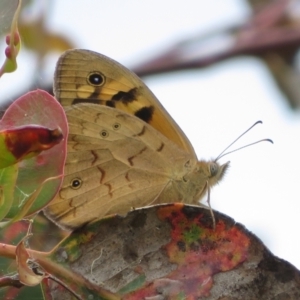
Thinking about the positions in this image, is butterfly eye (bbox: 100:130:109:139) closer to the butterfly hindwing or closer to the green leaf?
the butterfly hindwing

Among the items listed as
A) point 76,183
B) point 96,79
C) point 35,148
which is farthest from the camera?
point 96,79

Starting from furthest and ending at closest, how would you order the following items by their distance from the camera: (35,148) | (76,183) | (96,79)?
(96,79) < (76,183) < (35,148)

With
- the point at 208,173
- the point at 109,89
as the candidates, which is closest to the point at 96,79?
the point at 109,89

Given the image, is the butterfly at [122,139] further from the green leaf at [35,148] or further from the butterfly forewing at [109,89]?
Result: the green leaf at [35,148]

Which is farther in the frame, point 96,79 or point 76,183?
point 96,79

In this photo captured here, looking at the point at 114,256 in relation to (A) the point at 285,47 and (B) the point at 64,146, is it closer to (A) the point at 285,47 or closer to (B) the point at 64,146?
(B) the point at 64,146

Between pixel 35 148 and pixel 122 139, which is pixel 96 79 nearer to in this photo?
pixel 122 139

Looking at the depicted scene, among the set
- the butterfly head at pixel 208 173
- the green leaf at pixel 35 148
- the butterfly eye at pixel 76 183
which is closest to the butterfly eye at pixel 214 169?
the butterfly head at pixel 208 173

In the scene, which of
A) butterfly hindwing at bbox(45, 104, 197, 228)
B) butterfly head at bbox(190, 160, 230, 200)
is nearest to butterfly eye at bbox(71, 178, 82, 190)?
butterfly hindwing at bbox(45, 104, 197, 228)
